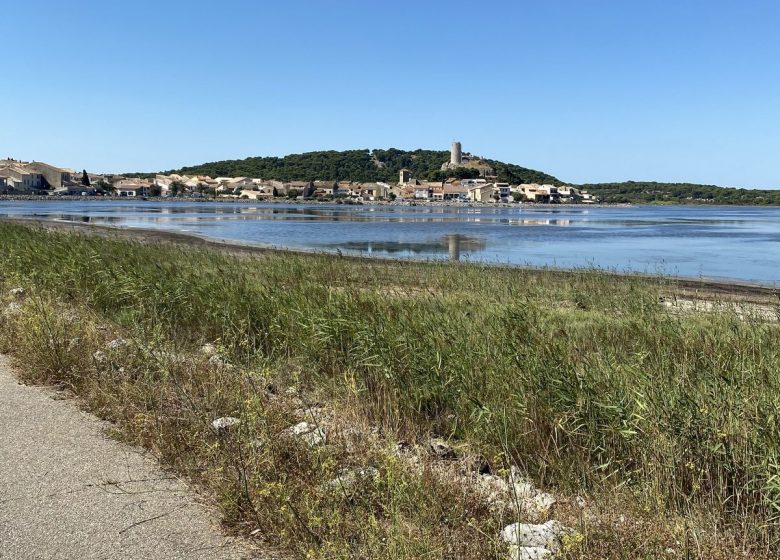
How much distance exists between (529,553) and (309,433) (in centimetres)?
199

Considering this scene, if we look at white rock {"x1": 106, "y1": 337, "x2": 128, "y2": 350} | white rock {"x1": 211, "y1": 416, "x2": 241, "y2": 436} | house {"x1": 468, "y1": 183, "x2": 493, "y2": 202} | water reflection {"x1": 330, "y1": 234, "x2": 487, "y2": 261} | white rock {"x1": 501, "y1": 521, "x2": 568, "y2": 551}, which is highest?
house {"x1": 468, "y1": 183, "x2": 493, "y2": 202}

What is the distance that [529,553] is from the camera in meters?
3.03

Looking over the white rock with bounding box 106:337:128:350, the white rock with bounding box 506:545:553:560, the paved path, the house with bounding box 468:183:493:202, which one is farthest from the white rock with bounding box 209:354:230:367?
the house with bounding box 468:183:493:202

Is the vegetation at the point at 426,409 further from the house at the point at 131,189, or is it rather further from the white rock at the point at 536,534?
the house at the point at 131,189

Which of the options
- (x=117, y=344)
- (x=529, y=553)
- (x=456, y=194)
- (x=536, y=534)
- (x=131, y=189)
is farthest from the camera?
(x=456, y=194)

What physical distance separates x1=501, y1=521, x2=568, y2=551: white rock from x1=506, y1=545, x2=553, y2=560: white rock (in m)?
0.03

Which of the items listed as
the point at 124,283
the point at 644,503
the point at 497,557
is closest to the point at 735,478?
the point at 644,503

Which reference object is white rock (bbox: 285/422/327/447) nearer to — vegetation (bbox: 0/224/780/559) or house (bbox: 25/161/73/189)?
vegetation (bbox: 0/224/780/559)

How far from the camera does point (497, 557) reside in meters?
3.10

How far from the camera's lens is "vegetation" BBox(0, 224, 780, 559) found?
342cm

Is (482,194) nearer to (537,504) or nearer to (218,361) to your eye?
(218,361)

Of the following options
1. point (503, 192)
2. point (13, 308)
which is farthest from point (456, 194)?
point (13, 308)

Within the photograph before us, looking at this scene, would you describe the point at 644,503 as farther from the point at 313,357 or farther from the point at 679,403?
the point at 313,357

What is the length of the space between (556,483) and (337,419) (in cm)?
175
